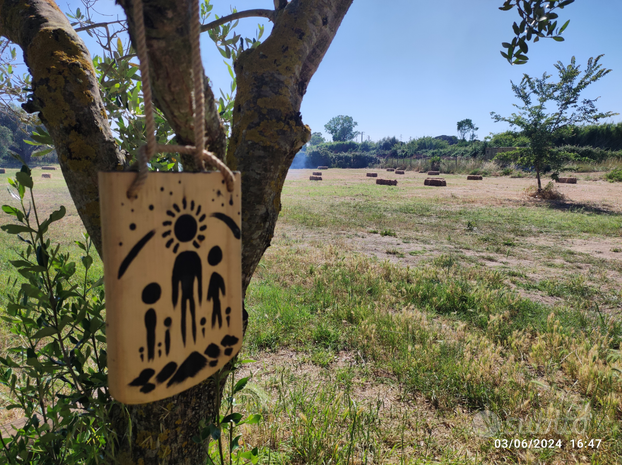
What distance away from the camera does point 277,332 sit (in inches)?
136

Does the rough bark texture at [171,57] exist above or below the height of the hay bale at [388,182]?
above

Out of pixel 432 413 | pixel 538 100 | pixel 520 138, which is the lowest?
pixel 432 413

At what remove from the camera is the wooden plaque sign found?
2.85 feet

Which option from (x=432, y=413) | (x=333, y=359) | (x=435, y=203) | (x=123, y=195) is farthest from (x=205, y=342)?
(x=435, y=203)

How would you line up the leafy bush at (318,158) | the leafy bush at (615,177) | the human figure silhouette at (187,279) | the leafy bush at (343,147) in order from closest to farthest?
the human figure silhouette at (187,279), the leafy bush at (615,177), the leafy bush at (318,158), the leafy bush at (343,147)

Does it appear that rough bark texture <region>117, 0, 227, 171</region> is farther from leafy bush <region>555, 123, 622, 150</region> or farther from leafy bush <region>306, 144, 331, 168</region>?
leafy bush <region>306, 144, 331, 168</region>

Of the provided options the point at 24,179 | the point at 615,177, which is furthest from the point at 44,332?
the point at 615,177

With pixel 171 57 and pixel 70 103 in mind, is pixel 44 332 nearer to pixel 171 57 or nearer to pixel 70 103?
pixel 70 103

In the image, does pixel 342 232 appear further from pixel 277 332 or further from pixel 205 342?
pixel 205 342

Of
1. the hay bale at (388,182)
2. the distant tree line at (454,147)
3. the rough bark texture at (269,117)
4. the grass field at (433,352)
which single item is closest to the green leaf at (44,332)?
the rough bark texture at (269,117)

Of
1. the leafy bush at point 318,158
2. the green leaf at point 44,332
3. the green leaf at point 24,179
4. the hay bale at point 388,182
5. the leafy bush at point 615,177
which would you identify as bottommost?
the green leaf at point 44,332

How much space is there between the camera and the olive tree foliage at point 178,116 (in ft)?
3.72

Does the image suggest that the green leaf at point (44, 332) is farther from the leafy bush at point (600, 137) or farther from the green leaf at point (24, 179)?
the leafy bush at point (600, 137)

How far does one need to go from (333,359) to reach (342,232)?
5210mm
